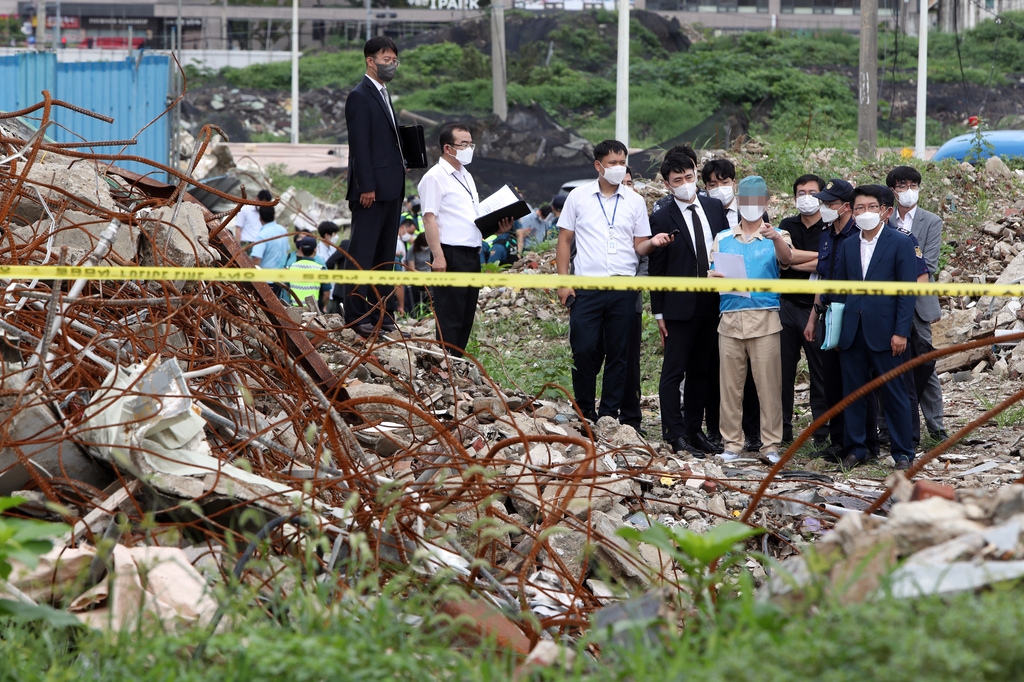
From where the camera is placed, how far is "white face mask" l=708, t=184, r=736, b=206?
23.2ft

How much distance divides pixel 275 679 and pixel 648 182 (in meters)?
10.9

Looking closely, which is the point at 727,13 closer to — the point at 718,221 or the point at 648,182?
the point at 648,182

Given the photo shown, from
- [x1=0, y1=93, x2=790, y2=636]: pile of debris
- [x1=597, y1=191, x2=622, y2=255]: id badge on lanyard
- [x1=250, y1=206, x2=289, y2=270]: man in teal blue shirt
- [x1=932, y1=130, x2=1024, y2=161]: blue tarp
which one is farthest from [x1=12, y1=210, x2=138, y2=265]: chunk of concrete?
[x1=932, y1=130, x2=1024, y2=161]: blue tarp

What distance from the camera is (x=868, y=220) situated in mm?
6137

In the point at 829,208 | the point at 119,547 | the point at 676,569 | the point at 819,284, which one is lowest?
the point at 676,569

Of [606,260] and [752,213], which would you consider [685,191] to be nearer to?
[752,213]

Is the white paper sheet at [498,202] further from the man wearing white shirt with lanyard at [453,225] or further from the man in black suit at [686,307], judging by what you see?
the man in black suit at [686,307]

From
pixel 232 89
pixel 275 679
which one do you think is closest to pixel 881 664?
pixel 275 679

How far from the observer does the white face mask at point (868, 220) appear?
20.1 feet

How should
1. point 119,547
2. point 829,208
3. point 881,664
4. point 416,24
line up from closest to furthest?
point 881,664
point 119,547
point 829,208
point 416,24

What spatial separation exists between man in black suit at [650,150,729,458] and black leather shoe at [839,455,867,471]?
82 cm

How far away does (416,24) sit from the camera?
1852 inches

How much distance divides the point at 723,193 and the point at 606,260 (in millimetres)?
1043

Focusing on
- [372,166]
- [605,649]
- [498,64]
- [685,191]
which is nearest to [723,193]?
[685,191]
